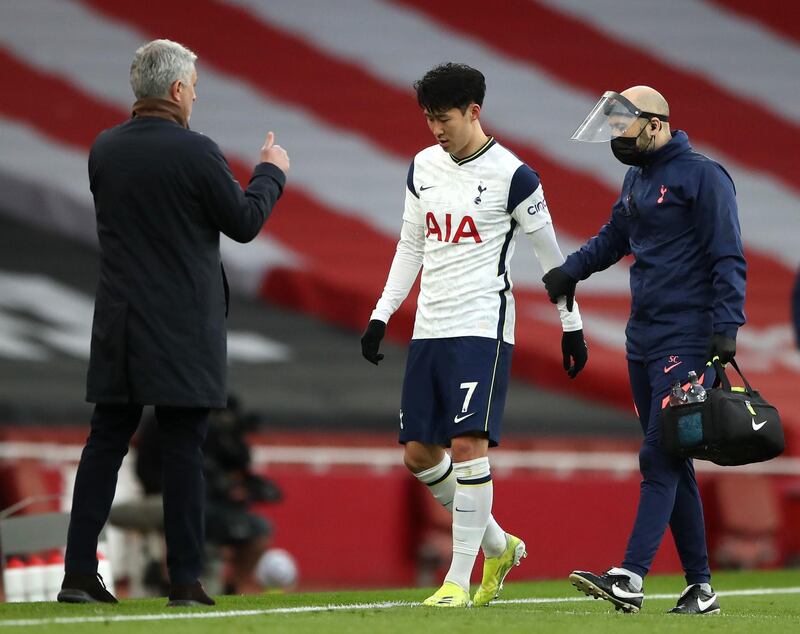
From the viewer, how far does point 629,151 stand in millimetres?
5160

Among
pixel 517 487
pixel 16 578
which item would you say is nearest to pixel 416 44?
pixel 517 487

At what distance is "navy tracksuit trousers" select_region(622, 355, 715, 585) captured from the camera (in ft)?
16.4

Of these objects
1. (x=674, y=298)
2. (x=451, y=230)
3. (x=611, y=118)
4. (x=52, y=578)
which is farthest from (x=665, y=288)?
(x=52, y=578)

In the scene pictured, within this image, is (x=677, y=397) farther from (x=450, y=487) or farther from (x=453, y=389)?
(x=450, y=487)

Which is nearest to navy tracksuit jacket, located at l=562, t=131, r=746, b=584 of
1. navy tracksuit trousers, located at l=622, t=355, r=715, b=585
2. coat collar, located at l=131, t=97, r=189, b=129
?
navy tracksuit trousers, located at l=622, t=355, r=715, b=585

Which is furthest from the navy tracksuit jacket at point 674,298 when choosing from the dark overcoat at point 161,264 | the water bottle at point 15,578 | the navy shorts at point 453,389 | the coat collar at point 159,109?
the water bottle at point 15,578

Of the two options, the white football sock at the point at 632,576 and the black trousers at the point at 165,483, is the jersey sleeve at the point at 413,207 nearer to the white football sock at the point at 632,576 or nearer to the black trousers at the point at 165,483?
the black trousers at the point at 165,483

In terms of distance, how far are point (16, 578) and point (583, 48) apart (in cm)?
951

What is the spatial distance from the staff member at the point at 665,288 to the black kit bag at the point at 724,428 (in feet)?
0.44

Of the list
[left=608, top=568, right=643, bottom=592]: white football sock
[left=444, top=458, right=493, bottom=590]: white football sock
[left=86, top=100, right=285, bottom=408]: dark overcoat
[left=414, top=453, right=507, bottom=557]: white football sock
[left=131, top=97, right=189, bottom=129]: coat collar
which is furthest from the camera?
[left=414, top=453, right=507, bottom=557]: white football sock

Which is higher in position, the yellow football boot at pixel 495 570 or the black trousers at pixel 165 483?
the black trousers at pixel 165 483

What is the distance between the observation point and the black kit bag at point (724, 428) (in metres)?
4.82

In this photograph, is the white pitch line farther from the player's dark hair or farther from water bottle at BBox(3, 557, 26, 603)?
water bottle at BBox(3, 557, 26, 603)

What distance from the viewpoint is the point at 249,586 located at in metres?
8.88
